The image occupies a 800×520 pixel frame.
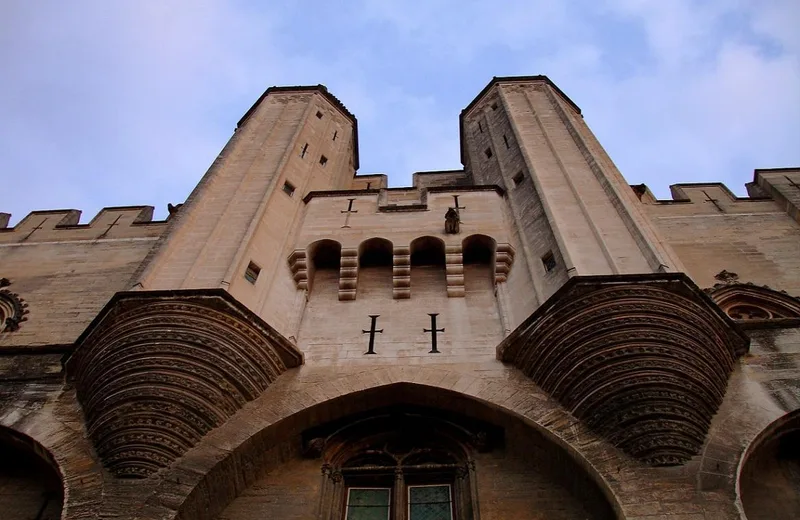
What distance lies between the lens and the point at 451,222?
1267cm

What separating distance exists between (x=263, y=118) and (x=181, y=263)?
642 cm

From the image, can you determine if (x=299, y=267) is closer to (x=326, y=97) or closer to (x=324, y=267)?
(x=324, y=267)

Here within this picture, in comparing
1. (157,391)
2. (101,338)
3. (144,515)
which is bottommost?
(144,515)

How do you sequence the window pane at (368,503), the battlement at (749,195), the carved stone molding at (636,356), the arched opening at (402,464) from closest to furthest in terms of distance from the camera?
the carved stone molding at (636,356), the arched opening at (402,464), the window pane at (368,503), the battlement at (749,195)

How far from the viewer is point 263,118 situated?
16.8 metres

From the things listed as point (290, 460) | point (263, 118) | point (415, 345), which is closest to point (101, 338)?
point (290, 460)

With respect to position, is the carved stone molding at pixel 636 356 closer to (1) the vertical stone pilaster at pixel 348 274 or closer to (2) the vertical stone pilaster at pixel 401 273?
(2) the vertical stone pilaster at pixel 401 273

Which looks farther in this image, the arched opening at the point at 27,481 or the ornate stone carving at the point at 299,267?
the ornate stone carving at the point at 299,267

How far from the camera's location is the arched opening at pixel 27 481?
830cm

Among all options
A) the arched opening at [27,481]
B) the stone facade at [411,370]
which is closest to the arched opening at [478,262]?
the stone facade at [411,370]

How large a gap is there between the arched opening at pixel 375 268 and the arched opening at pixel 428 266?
1.18 feet

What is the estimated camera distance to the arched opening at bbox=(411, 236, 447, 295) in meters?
11.8

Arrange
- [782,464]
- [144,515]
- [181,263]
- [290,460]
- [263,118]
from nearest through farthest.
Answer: [144,515]
[782,464]
[290,460]
[181,263]
[263,118]

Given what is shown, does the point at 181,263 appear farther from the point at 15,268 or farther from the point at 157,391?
the point at 15,268
